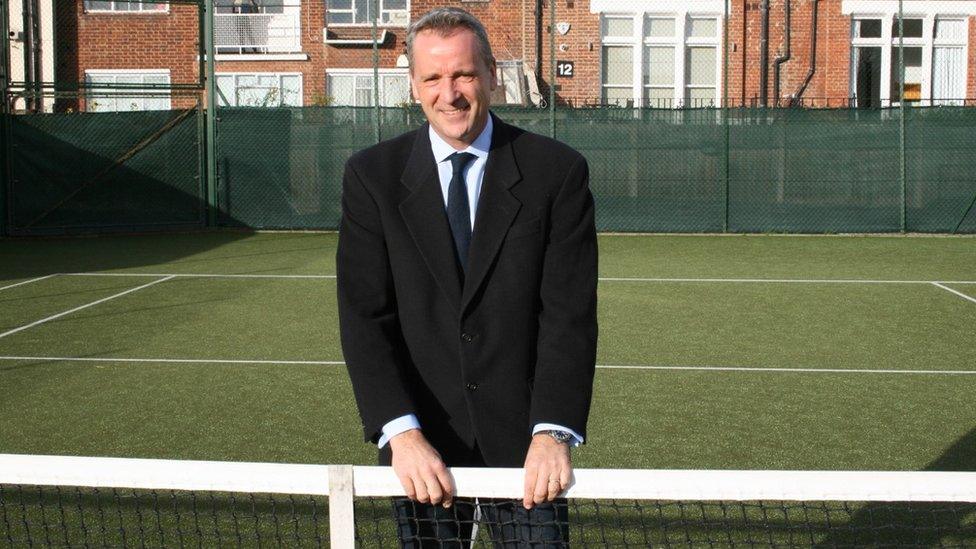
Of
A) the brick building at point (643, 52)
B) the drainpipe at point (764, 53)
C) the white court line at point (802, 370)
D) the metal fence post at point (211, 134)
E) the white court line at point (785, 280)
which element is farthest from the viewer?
the brick building at point (643, 52)

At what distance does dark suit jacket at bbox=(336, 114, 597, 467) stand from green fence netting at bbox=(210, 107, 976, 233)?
1644 cm

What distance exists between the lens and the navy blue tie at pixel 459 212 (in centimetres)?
269

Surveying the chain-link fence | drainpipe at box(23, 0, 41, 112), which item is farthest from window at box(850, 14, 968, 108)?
drainpipe at box(23, 0, 41, 112)

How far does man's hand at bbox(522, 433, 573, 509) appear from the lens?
96.2 inches

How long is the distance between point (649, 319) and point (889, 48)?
646 inches

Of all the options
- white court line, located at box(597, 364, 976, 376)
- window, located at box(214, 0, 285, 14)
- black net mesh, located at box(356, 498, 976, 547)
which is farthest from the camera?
window, located at box(214, 0, 285, 14)

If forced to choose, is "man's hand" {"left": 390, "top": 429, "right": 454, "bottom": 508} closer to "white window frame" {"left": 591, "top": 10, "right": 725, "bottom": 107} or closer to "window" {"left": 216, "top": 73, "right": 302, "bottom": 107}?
"white window frame" {"left": 591, "top": 10, "right": 725, "bottom": 107}

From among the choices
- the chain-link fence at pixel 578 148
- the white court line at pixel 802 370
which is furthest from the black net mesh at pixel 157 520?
the chain-link fence at pixel 578 148

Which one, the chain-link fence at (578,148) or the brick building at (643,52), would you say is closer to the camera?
the chain-link fence at (578,148)

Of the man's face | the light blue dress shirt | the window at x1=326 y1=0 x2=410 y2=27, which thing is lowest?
the light blue dress shirt

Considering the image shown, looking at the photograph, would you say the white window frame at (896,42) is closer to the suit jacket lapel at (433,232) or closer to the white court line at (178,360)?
the white court line at (178,360)

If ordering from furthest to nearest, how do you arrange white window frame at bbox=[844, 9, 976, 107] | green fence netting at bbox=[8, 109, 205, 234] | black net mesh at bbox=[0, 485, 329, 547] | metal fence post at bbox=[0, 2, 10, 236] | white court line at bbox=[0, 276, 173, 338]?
white window frame at bbox=[844, 9, 976, 107], green fence netting at bbox=[8, 109, 205, 234], metal fence post at bbox=[0, 2, 10, 236], white court line at bbox=[0, 276, 173, 338], black net mesh at bbox=[0, 485, 329, 547]

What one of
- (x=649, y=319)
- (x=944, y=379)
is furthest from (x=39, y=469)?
(x=649, y=319)

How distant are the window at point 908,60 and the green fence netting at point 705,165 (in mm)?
6386
